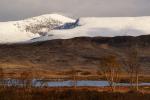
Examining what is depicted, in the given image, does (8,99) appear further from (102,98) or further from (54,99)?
(102,98)

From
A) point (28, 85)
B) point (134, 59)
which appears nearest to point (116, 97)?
point (28, 85)

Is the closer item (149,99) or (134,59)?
(149,99)

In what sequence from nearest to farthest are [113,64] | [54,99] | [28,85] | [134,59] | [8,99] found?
[8,99] → [54,99] → [28,85] → [113,64] → [134,59]

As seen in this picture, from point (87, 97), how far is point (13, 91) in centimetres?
487

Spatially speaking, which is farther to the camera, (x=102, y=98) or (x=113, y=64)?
(x=113, y=64)

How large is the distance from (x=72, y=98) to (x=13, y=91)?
4.34m

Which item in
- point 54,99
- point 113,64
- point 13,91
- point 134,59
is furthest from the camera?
point 134,59

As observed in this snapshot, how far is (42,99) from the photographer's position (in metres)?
31.7

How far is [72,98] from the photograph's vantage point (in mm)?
32656

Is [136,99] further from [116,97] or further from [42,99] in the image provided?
[42,99]

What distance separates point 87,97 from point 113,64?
56.5 metres

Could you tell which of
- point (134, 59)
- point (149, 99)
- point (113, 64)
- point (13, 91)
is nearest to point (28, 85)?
point (13, 91)

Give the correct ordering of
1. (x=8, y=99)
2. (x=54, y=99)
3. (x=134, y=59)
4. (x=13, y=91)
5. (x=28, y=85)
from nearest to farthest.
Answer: (x=8, y=99) → (x=54, y=99) → (x=13, y=91) → (x=28, y=85) → (x=134, y=59)

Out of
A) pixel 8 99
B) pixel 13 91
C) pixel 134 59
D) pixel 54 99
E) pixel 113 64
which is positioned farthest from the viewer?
pixel 134 59
